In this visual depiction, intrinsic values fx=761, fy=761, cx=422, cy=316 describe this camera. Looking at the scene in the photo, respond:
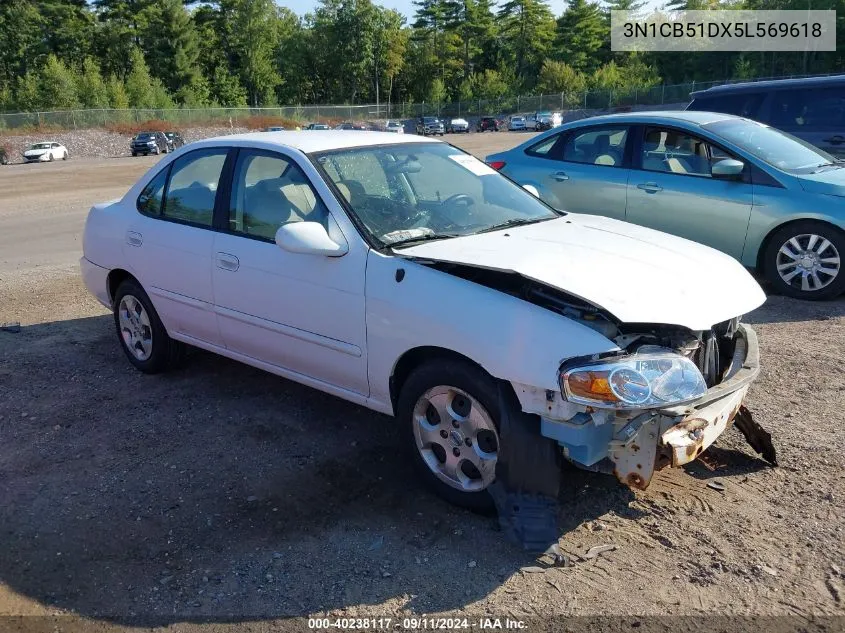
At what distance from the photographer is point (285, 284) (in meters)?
4.23

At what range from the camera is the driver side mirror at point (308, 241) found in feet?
12.7

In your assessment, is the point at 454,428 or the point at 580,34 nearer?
the point at 454,428

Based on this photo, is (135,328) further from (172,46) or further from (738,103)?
(172,46)

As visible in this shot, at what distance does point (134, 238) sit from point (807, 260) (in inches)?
226

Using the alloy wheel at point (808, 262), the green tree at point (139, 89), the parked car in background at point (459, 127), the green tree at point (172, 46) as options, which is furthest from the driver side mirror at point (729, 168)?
the green tree at point (172, 46)

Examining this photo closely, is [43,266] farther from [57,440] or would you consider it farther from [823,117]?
[823,117]

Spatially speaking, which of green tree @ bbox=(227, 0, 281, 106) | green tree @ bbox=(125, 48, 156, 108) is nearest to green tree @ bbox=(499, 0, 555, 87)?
green tree @ bbox=(227, 0, 281, 106)

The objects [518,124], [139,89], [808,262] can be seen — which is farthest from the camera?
[139,89]

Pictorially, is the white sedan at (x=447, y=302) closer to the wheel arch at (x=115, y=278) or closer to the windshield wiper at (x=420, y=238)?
the windshield wiper at (x=420, y=238)

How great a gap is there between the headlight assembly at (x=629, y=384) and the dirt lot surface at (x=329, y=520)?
690 millimetres

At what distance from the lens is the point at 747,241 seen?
711 cm

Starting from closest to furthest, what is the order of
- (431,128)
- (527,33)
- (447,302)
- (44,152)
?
(447,302), (44,152), (431,128), (527,33)

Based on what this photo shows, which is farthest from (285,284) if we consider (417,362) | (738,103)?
(738,103)

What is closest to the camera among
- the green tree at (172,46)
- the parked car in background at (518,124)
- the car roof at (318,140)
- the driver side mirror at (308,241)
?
→ the driver side mirror at (308,241)
